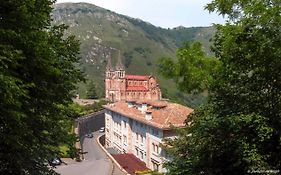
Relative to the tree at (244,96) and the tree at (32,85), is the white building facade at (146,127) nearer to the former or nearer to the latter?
the tree at (244,96)

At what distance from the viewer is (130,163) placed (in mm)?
43406

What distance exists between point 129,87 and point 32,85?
116433mm

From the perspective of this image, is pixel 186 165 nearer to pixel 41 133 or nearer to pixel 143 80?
pixel 41 133

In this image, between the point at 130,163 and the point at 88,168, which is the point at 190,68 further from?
the point at 130,163

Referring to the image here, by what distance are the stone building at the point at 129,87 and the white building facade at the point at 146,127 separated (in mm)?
61254

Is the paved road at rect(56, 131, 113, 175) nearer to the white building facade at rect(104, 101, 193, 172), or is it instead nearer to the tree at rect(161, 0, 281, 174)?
the white building facade at rect(104, 101, 193, 172)

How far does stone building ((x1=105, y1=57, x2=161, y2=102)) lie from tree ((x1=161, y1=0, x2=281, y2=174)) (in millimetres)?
108632

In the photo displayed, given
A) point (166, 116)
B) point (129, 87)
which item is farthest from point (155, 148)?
point (129, 87)

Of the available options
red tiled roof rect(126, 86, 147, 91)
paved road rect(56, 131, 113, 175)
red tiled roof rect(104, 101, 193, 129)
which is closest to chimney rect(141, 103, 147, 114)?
red tiled roof rect(104, 101, 193, 129)

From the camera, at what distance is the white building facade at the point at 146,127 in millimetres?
38125

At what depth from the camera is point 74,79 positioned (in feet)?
45.9

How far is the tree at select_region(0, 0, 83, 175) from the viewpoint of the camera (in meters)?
9.24

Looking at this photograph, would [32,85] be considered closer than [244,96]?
Yes

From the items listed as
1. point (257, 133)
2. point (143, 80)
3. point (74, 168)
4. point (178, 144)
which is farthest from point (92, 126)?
point (257, 133)
